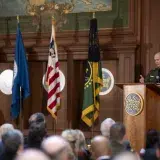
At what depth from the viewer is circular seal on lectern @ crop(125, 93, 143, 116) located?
7238 mm

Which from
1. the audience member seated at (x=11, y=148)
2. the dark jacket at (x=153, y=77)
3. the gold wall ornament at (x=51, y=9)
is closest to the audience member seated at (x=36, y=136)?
the audience member seated at (x=11, y=148)

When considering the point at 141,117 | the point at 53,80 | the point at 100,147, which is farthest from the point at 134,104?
the point at 100,147

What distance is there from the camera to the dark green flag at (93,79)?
9.11m

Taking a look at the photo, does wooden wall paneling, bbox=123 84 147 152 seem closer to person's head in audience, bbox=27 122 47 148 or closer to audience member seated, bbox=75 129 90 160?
audience member seated, bbox=75 129 90 160

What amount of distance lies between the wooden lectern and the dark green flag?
176cm

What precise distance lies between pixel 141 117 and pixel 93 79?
2.12 meters

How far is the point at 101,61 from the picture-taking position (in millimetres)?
9859

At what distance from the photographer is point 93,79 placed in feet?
29.9

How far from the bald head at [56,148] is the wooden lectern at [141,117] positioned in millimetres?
4271

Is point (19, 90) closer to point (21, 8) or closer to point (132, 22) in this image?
point (21, 8)

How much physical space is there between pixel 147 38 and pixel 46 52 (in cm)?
232

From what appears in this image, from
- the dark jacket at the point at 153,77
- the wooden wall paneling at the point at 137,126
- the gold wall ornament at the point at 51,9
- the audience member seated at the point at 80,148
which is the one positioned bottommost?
the wooden wall paneling at the point at 137,126

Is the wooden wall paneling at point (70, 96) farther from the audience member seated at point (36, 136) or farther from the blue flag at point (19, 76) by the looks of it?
the audience member seated at point (36, 136)

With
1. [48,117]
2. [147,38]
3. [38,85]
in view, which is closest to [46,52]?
[38,85]
